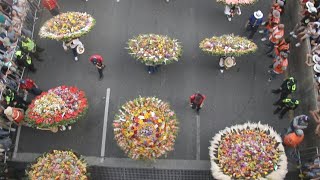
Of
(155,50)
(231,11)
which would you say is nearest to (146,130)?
(155,50)

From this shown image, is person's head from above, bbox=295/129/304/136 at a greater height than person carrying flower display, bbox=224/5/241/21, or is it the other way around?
person carrying flower display, bbox=224/5/241/21

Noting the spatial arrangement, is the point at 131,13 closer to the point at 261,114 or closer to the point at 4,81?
the point at 4,81

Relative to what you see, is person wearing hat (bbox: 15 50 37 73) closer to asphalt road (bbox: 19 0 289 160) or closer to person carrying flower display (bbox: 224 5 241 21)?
asphalt road (bbox: 19 0 289 160)

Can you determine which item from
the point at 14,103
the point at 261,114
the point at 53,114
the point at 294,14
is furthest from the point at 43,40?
the point at 294,14

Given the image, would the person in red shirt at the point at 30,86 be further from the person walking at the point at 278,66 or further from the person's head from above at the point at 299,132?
the person's head from above at the point at 299,132

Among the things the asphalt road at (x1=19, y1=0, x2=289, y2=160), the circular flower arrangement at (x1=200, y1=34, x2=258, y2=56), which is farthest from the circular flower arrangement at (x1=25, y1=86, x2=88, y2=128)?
the circular flower arrangement at (x1=200, y1=34, x2=258, y2=56)

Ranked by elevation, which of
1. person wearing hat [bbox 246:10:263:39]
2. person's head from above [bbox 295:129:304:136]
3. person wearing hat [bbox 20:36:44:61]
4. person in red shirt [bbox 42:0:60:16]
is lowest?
person's head from above [bbox 295:129:304:136]

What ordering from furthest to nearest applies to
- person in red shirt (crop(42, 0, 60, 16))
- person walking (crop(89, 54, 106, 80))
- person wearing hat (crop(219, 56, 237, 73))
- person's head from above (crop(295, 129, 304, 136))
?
person in red shirt (crop(42, 0, 60, 16)) < person wearing hat (crop(219, 56, 237, 73)) < person walking (crop(89, 54, 106, 80)) < person's head from above (crop(295, 129, 304, 136))

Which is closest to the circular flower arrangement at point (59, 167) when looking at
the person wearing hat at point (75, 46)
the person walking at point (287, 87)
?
the person wearing hat at point (75, 46)
